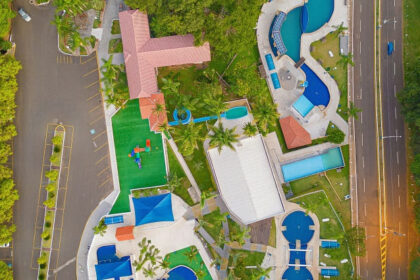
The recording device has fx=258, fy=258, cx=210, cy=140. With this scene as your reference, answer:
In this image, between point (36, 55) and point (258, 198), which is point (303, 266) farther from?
point (36, 55)

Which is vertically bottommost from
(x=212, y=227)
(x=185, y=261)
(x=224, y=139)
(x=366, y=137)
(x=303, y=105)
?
(x=185, y=261)

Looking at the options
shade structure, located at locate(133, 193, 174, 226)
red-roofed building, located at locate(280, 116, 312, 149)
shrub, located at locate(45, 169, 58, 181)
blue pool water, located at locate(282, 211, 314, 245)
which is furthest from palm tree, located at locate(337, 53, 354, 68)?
shrub, located at locate(45, 169, 58, 181)

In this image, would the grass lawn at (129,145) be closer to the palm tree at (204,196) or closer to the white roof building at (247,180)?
the palm tree at (204,196)

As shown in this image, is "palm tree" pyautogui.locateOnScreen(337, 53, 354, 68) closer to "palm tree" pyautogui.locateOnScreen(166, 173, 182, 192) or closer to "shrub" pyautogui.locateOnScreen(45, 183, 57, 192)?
"palm tree" pyautogui.locateOnScreen(166, 173, 182, 192)

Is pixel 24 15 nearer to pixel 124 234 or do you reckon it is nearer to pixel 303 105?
pixel 124 234

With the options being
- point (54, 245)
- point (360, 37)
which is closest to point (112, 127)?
point (54, 245)

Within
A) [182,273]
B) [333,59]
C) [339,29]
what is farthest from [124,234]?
[339,29]

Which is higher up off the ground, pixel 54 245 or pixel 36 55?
pixel 36 55
